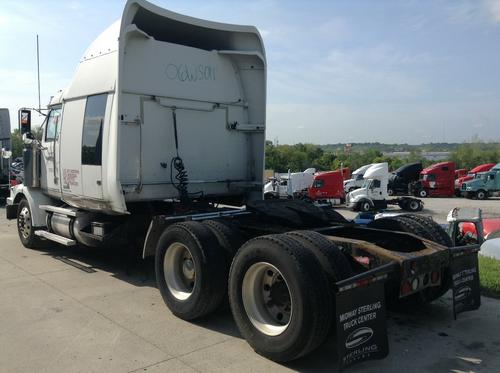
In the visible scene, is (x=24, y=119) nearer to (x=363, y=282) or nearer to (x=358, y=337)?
(x=363, y=282)

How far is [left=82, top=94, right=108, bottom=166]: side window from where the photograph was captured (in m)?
6.75

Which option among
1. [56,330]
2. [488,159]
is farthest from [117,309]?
[488,159]

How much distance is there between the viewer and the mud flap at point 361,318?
12.4 ft

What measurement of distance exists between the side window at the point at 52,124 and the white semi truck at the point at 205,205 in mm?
37

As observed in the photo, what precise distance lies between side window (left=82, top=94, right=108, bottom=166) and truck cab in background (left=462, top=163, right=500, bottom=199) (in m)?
27.1

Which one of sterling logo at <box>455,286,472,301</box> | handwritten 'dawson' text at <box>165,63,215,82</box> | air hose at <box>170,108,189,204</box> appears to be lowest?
sterling logo at <box>455,286,472,301</box>

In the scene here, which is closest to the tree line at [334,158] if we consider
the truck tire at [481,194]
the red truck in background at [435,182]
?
the red truck in background at [435,182]

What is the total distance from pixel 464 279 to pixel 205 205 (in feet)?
12.4

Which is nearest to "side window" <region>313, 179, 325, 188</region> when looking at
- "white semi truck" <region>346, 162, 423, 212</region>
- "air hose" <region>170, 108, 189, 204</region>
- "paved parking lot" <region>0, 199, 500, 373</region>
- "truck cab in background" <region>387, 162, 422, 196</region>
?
"white semi truck" <region>346, 162, 423, 212</region>

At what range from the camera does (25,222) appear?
30.7 ft

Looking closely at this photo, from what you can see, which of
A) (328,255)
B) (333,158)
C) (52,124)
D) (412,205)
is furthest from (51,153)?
(333,158)

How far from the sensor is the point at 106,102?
6.61 metres

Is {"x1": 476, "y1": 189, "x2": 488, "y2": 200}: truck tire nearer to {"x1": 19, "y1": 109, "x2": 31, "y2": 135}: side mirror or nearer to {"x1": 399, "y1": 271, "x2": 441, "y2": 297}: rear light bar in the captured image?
{"x1": 19, "y1": 109, "x2": 31, "y2": 135}: side mirror

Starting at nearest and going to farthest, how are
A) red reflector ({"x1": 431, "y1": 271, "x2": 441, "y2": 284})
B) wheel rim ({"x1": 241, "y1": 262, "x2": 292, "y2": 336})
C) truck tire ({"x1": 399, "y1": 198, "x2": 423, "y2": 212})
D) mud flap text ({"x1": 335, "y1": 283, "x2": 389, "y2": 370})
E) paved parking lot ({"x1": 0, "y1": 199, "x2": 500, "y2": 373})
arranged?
mud flap text ({"x1": 335, "y1": 283, "x2": 389, "y2": 370})
paved parking lot ({"x1": 0, "y1": 199, "x2": 500, "y2": 373})
wheel rim ({"x1": 241, "y1": 262, "x2": 292, "y2": 336})
red reflector ({"x1": 431, "y1": 271, "x2": 441, "y2": 284})
truck tire ({"x1": 399, "y1": 198, "x2": 423, "y2": 212})
